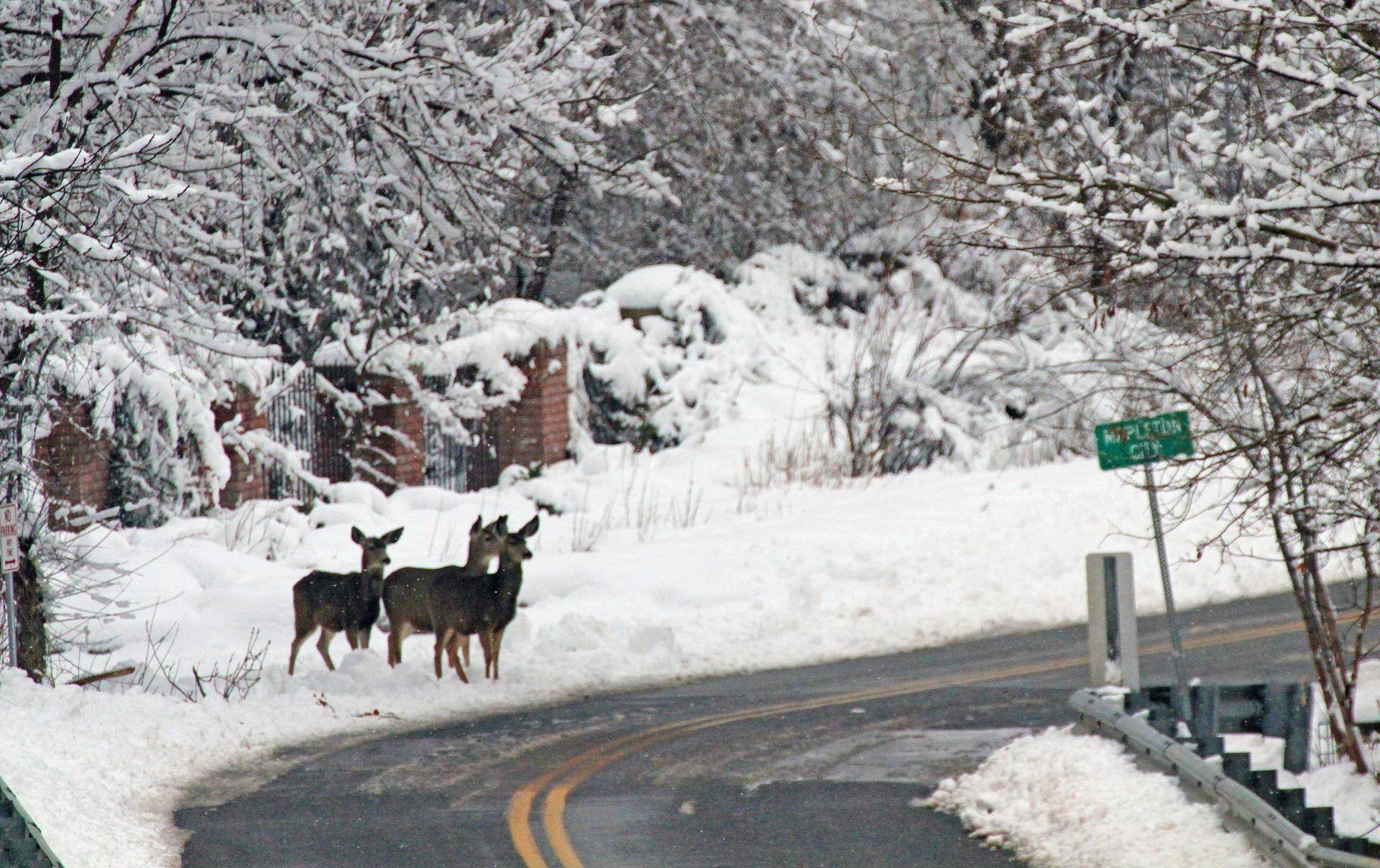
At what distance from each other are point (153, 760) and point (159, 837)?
1922mm

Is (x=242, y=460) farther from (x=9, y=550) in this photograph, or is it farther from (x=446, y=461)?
(x=9, y=550)

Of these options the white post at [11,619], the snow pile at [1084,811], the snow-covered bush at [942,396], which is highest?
the snow-covered bush at [942,396]

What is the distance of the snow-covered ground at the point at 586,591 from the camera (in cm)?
1233

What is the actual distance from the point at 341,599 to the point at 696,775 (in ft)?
14.1

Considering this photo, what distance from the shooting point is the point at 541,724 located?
13883mm

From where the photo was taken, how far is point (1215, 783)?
29.8ft

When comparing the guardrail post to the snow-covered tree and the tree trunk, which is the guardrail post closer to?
the snow-covered tree

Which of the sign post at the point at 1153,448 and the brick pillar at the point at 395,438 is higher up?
the brick pillar at the point at 395,438

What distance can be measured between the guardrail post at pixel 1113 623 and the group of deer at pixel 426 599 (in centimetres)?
484

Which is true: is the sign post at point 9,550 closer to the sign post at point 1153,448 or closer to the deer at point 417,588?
the deer at point 417,588

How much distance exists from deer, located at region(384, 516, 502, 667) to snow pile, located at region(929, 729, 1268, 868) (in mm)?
5152

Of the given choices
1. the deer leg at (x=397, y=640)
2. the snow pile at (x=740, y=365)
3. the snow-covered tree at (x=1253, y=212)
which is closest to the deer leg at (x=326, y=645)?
the deer leg at (x=397, y=640)

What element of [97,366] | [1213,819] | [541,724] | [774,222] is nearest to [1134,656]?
[1213,819]

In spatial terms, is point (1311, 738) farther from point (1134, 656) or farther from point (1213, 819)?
point (1213, 819)
